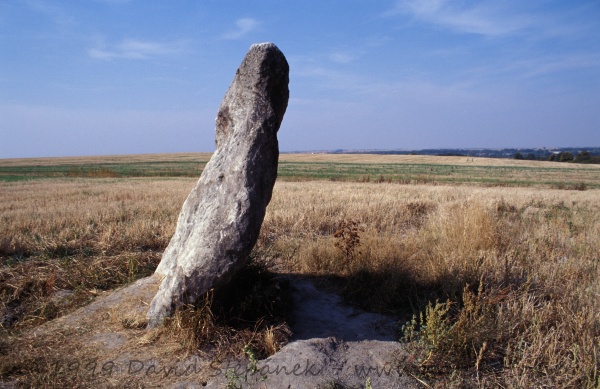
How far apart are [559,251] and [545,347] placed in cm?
393

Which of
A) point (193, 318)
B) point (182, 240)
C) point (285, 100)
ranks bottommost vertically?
point (193, 318)

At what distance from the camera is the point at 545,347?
163 inches

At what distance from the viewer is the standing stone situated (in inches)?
171

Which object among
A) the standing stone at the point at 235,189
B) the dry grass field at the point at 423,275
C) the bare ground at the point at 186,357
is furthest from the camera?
the standing stone at the point at 235,189

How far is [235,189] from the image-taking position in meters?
4.55

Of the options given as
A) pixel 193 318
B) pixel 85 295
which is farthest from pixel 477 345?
pixel 85 295

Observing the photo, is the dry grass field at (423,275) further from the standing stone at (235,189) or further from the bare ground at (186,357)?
the standing stone at (235,189)

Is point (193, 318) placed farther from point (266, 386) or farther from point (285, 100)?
point (285, 100)

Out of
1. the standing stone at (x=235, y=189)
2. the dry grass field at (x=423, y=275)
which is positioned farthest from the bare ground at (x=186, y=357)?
the standing stone at (x=235, y=189)

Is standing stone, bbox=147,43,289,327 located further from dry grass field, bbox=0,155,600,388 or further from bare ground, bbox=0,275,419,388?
dry grass field, bbox=0,155,600,388

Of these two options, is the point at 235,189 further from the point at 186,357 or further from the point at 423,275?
the point at 423,275

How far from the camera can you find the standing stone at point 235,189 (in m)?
4.36

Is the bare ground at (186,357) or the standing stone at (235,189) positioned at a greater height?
the standing stone at (235,189)

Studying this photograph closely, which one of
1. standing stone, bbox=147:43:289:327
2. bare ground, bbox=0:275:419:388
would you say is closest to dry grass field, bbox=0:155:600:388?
bare ground, bbox=0:275:419:388
